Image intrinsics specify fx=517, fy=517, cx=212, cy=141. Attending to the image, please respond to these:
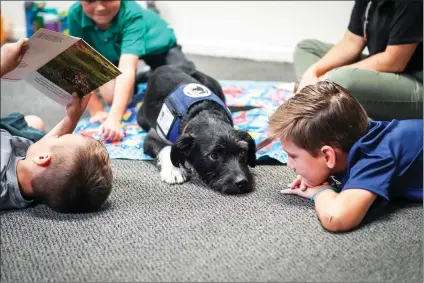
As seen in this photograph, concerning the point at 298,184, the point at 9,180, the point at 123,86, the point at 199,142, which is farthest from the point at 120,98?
the point at 298,184

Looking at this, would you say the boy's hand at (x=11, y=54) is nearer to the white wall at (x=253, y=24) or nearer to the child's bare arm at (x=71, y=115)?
the child's bare arm at (x=71, y=115)

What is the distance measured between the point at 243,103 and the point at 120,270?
1.61 metres

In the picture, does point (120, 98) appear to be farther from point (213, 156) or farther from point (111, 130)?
point (213, 156)

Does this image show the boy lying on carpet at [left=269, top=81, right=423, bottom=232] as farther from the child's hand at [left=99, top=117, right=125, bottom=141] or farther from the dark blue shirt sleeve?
the child's hand at [left=99, top=117, right=125, bottom=141]

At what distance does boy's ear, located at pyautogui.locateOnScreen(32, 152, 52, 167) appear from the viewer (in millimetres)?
1651

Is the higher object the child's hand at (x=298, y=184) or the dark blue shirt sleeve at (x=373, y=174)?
the dark blue shirt sleeve at (x=373, y=174)

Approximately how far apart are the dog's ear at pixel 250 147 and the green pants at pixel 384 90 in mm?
633

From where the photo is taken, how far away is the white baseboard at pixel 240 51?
390cm

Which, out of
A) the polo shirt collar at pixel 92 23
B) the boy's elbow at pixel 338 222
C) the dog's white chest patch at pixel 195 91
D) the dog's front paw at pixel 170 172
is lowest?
the dog's front paw at pixel 170 172

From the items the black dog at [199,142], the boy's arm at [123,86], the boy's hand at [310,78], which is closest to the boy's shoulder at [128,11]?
the boy's arm at [123,86]

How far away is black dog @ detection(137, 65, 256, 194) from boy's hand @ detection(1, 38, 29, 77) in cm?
66

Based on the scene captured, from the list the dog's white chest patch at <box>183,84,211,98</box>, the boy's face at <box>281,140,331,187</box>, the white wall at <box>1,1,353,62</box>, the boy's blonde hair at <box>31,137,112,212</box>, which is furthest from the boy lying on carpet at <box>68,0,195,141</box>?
the boy's face at <box>281,140,331,187</box>

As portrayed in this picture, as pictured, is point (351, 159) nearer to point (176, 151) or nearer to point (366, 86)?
point (176, 151)

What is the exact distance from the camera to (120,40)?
9.68 feet
